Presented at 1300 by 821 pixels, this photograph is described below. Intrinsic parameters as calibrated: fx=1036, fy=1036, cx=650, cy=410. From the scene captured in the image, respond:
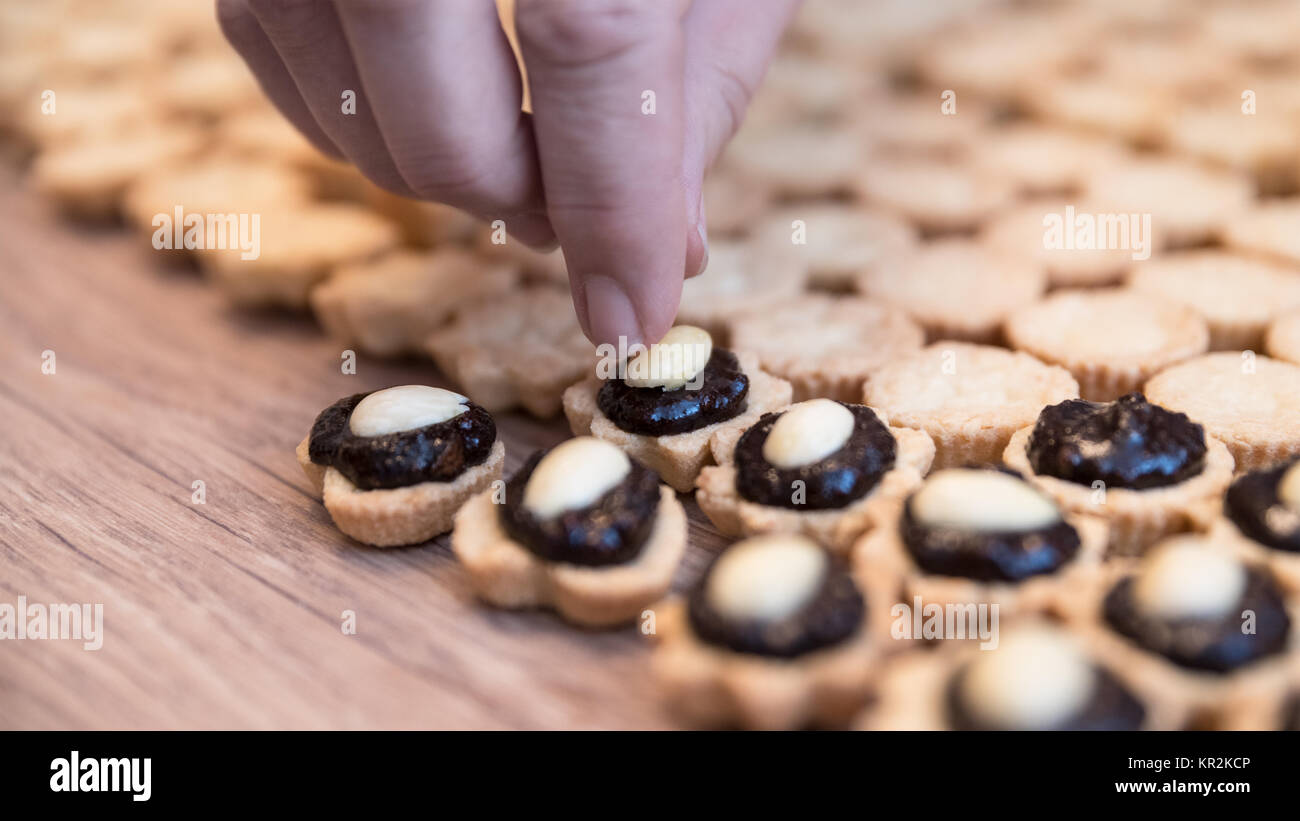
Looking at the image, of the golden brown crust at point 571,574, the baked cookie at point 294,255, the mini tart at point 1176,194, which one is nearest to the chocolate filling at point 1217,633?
the golden brown crust at point 571,574

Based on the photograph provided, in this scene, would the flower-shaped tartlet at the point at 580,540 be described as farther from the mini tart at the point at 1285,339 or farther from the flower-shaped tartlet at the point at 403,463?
the mini tart at the point at 1285,339

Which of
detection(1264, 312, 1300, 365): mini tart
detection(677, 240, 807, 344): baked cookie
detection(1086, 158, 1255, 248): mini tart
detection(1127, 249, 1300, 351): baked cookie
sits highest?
detection(1086, 158, 1255, 248): mini tart

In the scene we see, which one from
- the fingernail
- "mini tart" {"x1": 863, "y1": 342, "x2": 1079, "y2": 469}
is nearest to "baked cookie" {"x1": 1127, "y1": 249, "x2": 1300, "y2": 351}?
"mini tart" {"x1": 863, "y1": 342, "x2": 1079, "y2": 469}

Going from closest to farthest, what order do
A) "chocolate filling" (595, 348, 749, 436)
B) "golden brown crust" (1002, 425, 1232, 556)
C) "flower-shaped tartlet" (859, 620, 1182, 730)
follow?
"flower-shaped tartlet" (859, 620, 1182, 730), "golden brown crust" (1002, 425, 1232, 556), "chocolate filling" (595, 348, 749, 436)

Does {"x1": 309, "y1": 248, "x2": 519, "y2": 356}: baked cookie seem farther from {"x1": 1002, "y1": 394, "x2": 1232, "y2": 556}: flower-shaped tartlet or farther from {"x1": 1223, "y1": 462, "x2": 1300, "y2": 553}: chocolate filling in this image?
{"x1": 1223, "y1": 462, "x2": 1300, "y2": 553}: chocolate filling
